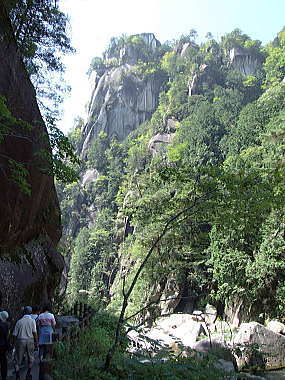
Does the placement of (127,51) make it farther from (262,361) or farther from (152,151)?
(262,361)

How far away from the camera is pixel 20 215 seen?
9867 mm

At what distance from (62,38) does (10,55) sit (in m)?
5.00

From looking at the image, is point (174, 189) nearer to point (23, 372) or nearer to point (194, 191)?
point (194, 191)

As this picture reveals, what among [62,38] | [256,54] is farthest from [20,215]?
[256,54]

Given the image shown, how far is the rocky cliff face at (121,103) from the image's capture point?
2640 inches

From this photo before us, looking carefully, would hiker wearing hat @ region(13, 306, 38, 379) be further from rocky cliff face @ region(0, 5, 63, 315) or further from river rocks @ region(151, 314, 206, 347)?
river rocks @ region(151, 314, 206, 347)

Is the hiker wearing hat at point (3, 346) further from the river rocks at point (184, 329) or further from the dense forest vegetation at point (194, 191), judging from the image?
the river rocks at point (184, 329)

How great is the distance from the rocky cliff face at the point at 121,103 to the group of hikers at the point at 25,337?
6009 centimetres

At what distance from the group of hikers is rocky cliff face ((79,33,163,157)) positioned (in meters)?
60.1

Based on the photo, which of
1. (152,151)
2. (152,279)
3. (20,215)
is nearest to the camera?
(20,215)

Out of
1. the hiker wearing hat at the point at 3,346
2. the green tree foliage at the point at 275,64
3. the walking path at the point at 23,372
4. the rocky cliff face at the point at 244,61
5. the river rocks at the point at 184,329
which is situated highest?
the rocky cliff face at the point at 244,61

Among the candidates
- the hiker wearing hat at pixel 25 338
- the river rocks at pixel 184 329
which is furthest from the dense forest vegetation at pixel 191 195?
the hiker wearing hat at pixel 25 338

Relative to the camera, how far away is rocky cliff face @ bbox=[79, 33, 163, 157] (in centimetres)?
6706

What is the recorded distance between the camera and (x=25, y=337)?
5.72 metres
